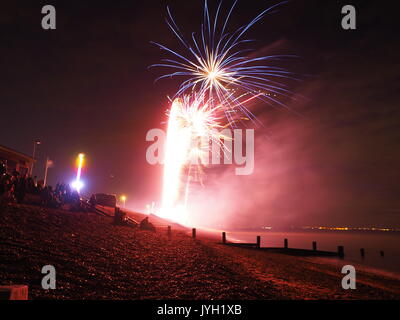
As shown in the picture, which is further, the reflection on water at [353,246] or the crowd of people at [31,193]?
the reflection on water at [353,246]

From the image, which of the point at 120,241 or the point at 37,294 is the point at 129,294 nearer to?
the point at 37,294

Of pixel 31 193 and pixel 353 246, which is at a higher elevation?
pixel 31 193

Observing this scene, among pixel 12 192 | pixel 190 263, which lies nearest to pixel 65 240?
pixel 190 263

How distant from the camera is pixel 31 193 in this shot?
18.5 metres

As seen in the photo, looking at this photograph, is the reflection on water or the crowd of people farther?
the reflection on water

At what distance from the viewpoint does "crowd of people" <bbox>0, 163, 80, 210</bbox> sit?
629 inches

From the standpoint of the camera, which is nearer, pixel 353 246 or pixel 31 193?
pixel 31 193

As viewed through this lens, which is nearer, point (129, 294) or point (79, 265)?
point (129, 294)

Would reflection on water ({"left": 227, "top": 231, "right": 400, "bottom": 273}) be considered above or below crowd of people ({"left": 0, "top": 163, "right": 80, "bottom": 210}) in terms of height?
below

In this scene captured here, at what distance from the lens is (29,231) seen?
11805 mm

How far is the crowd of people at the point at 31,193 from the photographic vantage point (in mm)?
15984

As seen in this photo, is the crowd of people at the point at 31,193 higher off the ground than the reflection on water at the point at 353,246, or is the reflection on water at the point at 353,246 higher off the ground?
the crowd of people at the point at 31,193
